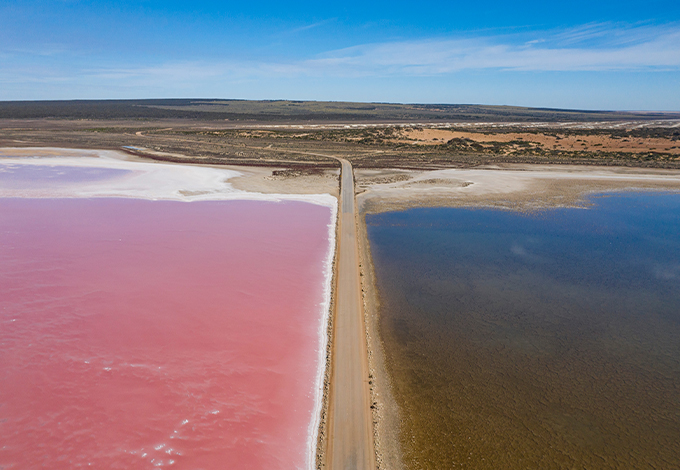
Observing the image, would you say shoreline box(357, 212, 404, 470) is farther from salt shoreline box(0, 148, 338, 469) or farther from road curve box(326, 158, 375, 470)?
salt shoreline box(0, 148, 338, 469)

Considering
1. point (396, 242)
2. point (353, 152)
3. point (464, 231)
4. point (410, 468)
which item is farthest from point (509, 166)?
point (410, 468)

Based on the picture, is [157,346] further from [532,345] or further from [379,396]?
[532,345]

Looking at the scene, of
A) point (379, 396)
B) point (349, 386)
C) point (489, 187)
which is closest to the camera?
point (379, 396)

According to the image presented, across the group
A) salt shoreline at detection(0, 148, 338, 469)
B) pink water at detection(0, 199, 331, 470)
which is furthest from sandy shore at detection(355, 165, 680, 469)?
pink water at detection(0, 199, 331, 470)

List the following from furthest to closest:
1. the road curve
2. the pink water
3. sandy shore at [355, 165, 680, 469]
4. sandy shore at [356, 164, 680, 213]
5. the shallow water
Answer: sandy shore at [356, 164, 680, 213]
sandy shore at [355, 165, 680, 469]
the shallow water
the pink water
the road curve

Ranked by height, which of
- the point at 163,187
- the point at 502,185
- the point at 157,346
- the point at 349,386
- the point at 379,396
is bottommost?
the point at 379,396

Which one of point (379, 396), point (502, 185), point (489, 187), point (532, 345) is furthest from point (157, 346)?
point (502, 185)

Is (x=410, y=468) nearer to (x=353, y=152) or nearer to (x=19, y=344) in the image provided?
(x=19, y=344)
